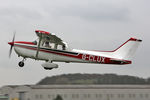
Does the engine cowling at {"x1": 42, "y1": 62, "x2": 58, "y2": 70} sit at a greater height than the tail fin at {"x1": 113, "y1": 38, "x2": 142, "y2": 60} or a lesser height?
lesser

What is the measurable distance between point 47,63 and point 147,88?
47.2m

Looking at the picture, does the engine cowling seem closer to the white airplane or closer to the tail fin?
the white airplane

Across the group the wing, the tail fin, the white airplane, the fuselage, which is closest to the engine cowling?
the white airplane

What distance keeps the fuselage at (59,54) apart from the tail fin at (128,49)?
61cm

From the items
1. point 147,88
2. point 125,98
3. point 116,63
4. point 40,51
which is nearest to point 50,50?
point 40,51

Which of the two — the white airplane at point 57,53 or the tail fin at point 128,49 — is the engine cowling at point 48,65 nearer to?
the white airplane at point 57,53

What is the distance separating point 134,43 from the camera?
24828 millimetres

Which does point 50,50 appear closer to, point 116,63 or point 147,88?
point 116,63

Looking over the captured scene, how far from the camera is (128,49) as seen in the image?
25.0m

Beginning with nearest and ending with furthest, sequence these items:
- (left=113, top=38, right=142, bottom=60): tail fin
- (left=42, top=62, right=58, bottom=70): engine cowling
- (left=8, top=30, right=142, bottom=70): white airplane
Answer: (left=42, top=62, right=58, bottom=70): engine cowling
(left=8, top=30, right=142, bottom=70): white airplane
(left=113, top=38, right=142, bottom=60): tail fin

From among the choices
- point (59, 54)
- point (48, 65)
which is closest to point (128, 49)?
point (59, 54)

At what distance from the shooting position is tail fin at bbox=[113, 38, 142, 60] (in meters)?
24.8

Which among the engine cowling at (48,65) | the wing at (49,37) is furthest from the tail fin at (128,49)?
the engine cowling at (48,65)

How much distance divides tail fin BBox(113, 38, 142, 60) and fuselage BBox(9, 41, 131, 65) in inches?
24.0
